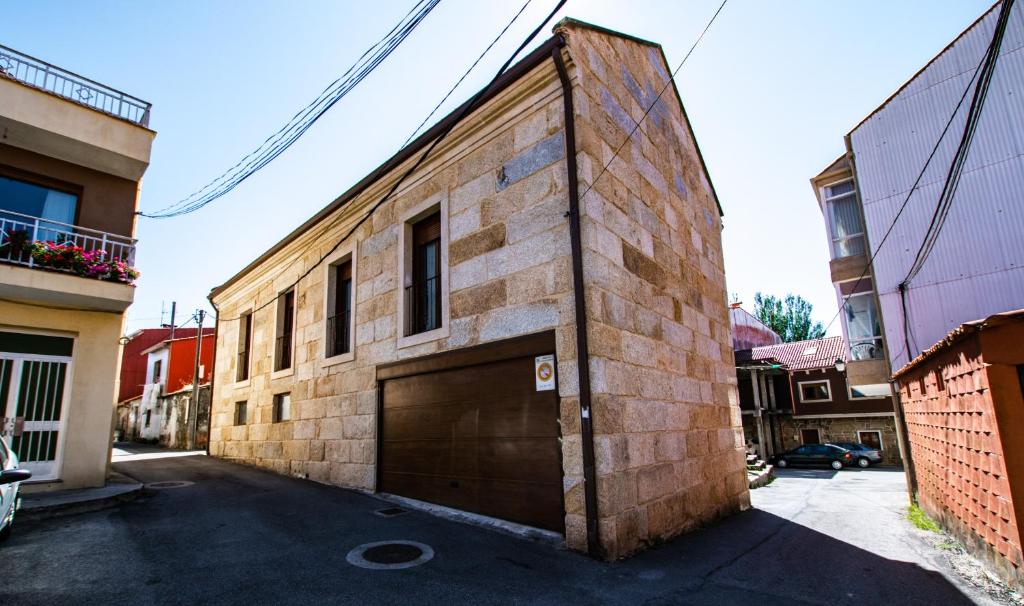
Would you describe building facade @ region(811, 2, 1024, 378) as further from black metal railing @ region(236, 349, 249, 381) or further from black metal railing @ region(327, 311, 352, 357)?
black metal railing @ region(236, 349, 249, 381)

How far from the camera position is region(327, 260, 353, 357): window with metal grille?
31.3 ft

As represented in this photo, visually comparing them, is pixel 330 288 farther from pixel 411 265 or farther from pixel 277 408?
pixel 277 408

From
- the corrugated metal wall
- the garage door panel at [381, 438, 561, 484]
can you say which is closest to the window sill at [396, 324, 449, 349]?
the garage door panel at [381, 438, 561, 484]

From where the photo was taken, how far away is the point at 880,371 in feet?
43.8

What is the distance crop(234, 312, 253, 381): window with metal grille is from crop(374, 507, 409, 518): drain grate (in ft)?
25.1

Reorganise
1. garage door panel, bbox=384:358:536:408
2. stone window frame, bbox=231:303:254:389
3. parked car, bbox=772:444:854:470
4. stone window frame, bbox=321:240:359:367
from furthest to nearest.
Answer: parked car, bbox=772:444:854:470
stone window frame, bbox=231:303:254:389
stone window frame, bbox=321:240:359:367
garage door panel, bbox=384:358:536:408

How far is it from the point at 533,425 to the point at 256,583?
119 inches

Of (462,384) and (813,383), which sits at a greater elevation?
(813,383)

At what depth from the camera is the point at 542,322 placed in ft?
18.9

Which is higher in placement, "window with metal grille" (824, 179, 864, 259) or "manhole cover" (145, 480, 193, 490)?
"window with metal grille" (824, 179, 864, 259)

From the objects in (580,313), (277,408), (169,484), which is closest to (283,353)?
(277,408)

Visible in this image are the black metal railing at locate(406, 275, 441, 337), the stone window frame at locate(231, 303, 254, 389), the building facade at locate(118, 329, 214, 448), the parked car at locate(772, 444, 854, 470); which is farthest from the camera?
the parked car at locate(772, 444, 854, 470)

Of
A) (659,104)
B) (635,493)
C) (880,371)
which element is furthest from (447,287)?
(880,371)

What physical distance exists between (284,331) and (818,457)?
24.5 m
